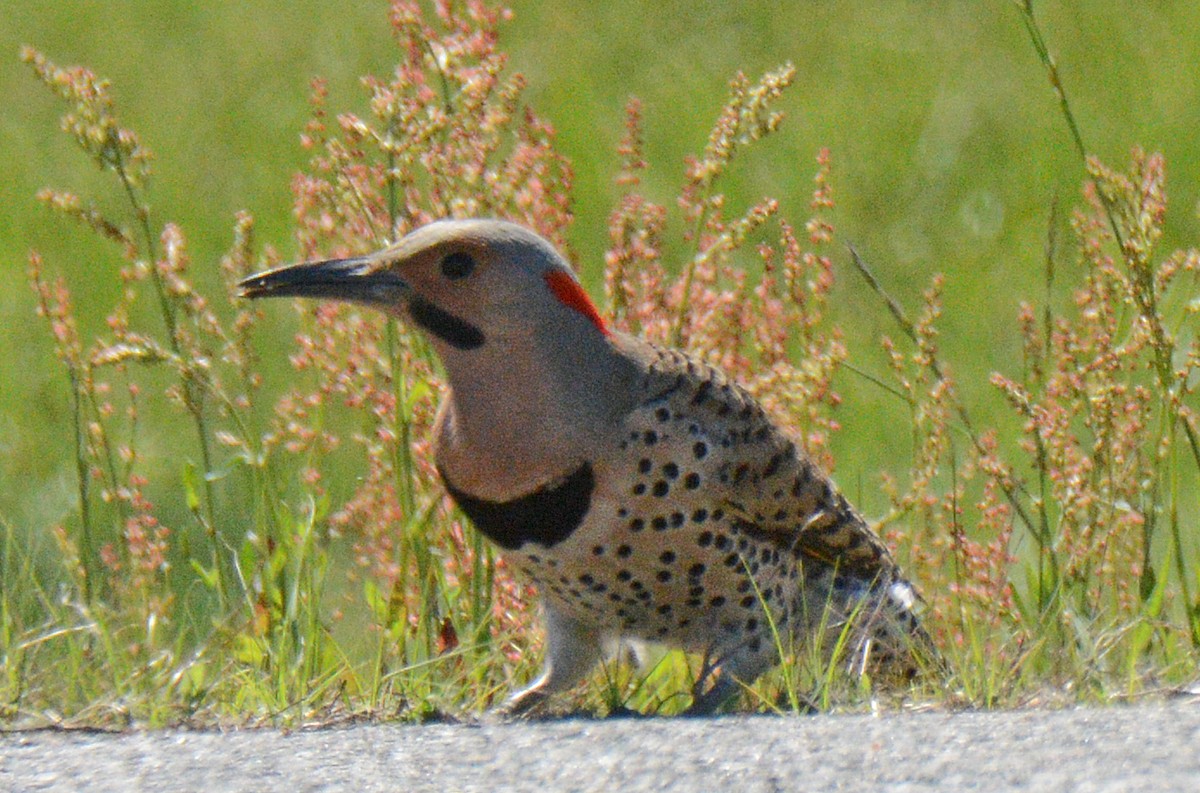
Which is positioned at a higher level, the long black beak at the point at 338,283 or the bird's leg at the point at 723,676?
the long black beak at the point at 338,283

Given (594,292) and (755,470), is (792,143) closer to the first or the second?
(594,292)

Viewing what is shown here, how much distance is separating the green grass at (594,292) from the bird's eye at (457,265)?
382 millimetres

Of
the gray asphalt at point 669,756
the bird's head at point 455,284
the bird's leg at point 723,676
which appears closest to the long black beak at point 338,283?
the bird's head at point 455,284

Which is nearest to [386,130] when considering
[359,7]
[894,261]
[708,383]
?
[708,383]

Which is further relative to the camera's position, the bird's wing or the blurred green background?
the blurred green background

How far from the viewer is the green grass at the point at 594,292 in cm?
439

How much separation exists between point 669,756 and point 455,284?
120cm

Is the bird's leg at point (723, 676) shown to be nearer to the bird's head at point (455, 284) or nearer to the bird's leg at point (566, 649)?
the bird's leg at point (566, 649)

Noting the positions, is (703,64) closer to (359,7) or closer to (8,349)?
(359,7)

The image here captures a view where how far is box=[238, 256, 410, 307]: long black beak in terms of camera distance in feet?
14.0

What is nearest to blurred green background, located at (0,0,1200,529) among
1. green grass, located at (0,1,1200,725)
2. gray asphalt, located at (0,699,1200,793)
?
green grass, located at (0,1,1200,725)

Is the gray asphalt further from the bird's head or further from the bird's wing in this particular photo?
the bird's head

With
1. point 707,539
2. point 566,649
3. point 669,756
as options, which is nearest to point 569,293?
point 707,539

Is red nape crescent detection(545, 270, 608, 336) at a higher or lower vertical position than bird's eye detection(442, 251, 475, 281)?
lower
